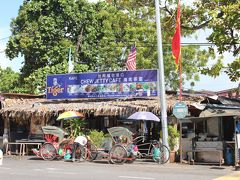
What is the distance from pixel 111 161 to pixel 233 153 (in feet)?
16.7

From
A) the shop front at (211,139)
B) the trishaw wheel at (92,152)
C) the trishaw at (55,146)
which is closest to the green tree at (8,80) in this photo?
the trishaw at (55,146)

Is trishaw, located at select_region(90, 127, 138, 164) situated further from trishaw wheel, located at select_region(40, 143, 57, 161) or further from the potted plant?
trishaw wheel, located at select_region(40, 143, 57, 161)

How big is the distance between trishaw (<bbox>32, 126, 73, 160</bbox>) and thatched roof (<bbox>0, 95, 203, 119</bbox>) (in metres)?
2.12

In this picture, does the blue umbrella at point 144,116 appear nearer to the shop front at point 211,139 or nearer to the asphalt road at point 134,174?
the shop front at point 211,139

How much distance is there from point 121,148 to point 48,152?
391 cm

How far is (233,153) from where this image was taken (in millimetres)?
17844

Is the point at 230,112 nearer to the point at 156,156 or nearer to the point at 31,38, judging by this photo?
the point at 156,156

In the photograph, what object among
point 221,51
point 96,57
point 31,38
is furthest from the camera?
point 96,57

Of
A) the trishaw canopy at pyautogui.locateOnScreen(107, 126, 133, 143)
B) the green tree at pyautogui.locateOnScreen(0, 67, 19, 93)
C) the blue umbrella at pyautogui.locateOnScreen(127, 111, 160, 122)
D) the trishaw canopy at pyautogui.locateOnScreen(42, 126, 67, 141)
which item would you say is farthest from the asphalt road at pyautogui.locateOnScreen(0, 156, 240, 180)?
the green tree at pyautogui.locateOnScreen(0, 67, 19, 93)

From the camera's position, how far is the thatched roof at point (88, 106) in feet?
67.6

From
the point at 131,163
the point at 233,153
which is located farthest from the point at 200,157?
the point at 131,163

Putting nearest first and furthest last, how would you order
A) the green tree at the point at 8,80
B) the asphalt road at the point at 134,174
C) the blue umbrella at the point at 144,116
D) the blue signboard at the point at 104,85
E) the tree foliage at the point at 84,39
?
the asphalt road at the point at 134,174 < the blue umbrella at the point at 144,116 < the blue signboard at the point at 104,85 < the tree foliage at the point at 84,39 < the green tree at the point at 8,80

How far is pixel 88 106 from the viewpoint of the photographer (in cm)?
2197

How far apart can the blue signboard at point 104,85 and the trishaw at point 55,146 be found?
381cm
